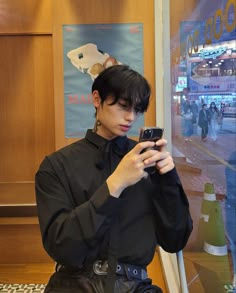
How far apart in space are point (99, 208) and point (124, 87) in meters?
0.35

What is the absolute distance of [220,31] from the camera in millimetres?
1199

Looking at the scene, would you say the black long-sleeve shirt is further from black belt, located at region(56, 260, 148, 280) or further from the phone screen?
the phone screen

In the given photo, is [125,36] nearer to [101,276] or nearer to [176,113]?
[176,113]

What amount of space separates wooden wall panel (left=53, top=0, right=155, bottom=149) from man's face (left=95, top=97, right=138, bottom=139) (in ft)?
6.61

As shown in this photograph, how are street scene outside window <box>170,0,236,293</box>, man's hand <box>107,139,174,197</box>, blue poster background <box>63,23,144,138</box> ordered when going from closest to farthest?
man's hand <box>107,139,174,197</box>, street scene outside window <box>170,0,236,293</box>, blue poster background <box>63,23,144,138</box>

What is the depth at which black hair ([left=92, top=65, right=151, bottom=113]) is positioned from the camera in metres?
1.04

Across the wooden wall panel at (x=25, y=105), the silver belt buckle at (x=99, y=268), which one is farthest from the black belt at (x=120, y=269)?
the wooden wall panel at (x=25, y=105)

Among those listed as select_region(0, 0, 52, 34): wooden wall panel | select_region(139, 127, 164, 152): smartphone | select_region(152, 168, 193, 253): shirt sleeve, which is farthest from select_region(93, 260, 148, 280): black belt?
select_region(0, 0, 52, 34): wooden wall panel

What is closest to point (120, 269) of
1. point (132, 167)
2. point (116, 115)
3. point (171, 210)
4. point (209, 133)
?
point (171, 210)

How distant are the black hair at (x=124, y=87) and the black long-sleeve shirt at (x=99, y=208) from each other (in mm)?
146

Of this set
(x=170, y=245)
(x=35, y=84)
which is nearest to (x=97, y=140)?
(x=170, y=245)

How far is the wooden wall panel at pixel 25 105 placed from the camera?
11.2 ft

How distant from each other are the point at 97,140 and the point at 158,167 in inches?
9.1

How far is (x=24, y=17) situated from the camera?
335 centimetres
